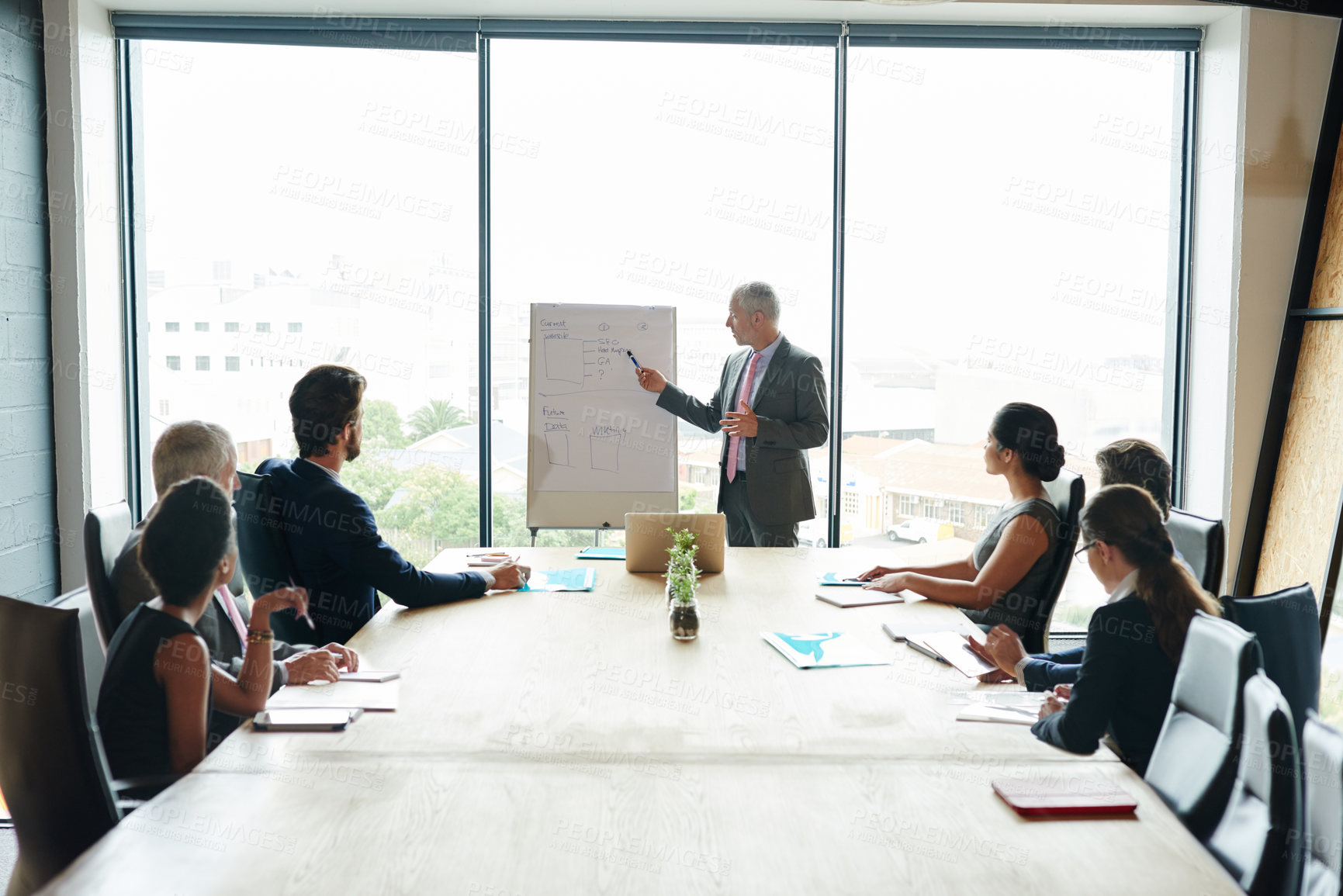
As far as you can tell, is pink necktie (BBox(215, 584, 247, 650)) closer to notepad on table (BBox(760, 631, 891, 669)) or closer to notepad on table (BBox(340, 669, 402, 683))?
notepad on table (BBox(340, 669, 402, 683))

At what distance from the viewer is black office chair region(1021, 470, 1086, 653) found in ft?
8.77

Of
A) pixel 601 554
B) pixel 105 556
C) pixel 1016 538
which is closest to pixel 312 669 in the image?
pixel 105 556

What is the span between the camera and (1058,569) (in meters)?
2.68

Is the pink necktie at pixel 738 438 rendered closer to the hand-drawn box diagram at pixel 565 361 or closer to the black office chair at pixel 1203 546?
the hand-drawn box diagram at pixel 565 361

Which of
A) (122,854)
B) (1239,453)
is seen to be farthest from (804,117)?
(122,854)

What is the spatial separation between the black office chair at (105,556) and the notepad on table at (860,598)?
1.75 m

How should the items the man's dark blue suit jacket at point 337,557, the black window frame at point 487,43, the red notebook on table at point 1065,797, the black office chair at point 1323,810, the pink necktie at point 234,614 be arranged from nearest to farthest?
the black office chair at point 1323,810 → the red notebook on table at point 1065,797 → the pink necktie at point 234,614 → the man's dark blue suit jacket at point 337,557 → the black window frame at point 487,43

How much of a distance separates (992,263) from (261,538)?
11.7 ft

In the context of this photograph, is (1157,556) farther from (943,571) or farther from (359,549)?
(359,549)

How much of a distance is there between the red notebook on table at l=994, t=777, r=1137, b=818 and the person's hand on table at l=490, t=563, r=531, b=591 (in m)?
1.62

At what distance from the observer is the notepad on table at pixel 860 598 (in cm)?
262

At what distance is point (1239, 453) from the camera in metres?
4.31

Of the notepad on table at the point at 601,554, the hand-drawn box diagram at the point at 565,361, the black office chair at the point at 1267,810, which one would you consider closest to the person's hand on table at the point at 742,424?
Result: the hand-drawn box diagram at the point at 565,361

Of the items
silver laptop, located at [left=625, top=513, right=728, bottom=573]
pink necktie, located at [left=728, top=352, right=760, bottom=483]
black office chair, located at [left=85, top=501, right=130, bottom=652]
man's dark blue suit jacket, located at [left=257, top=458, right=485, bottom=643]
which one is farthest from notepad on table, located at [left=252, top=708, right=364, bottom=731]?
pink necktie, located at [left=728, top=352, right=760, bottom=483]
